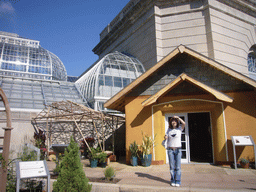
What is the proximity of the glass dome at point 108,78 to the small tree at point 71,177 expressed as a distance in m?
11.6

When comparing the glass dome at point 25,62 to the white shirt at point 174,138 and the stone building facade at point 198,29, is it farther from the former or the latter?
the white shirt at point 174,138

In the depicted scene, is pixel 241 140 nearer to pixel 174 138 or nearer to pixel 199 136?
pixel 174 138

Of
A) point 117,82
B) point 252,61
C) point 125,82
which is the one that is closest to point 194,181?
point 117,82

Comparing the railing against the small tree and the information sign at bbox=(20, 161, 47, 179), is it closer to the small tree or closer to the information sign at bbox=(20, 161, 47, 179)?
the small tree

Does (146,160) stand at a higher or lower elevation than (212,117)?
lower

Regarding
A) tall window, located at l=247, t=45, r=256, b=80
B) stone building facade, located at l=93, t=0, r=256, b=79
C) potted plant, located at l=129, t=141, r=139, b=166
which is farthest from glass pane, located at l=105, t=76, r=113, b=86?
tall window, located at l=247, t=45, r=256, b=80

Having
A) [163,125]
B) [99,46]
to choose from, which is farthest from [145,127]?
[99,46]

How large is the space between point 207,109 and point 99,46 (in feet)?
76.6

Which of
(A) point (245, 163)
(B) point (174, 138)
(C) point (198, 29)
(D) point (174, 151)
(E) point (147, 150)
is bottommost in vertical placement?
(A) point (245, 163)

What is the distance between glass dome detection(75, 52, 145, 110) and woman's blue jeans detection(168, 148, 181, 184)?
37.8 ft

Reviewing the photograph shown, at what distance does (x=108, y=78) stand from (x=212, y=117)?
11.2m

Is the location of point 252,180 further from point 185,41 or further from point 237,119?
point 185,41

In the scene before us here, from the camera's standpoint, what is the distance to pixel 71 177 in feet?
16.3

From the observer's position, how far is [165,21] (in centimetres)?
1953
